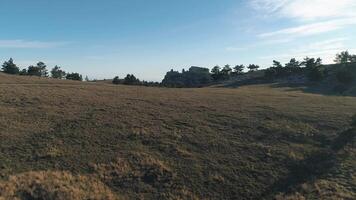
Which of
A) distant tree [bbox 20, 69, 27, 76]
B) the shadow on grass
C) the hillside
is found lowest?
the shadow on grass

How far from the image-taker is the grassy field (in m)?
24.4

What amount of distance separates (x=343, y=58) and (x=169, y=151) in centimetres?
10335

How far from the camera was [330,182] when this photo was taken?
2594 centimetres

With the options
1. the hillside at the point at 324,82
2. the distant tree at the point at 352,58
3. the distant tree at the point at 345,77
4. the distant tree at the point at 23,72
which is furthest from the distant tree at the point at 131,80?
the distant tree at the point at 352,58

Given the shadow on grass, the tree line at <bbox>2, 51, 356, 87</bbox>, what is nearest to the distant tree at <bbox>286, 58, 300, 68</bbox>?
the tree line at <bbox>2, 51, 356, 87</bbox>

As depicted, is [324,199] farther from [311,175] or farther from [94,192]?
[94,192]

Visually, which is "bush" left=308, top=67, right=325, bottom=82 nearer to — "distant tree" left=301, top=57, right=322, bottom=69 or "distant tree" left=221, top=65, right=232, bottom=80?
"distant tree" left=301, top=57, right=322, bottom=69

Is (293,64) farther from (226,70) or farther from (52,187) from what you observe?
(52,187)

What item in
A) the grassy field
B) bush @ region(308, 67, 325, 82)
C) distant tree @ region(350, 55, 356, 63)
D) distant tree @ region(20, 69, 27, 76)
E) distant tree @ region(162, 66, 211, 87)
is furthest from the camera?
distant tree @ region(162, 66, 211, 87)

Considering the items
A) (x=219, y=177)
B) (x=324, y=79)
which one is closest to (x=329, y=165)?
(x=219, y=177)

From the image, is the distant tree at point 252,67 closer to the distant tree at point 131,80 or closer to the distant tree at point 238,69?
the distant tree at point 238,69

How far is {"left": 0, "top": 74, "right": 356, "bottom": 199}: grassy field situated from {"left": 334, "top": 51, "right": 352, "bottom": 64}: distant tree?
78.9 metres

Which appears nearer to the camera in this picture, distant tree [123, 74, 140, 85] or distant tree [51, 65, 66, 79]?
distant tree [123, 74, 140, 85]

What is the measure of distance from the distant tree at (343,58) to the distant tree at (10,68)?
298 feet
